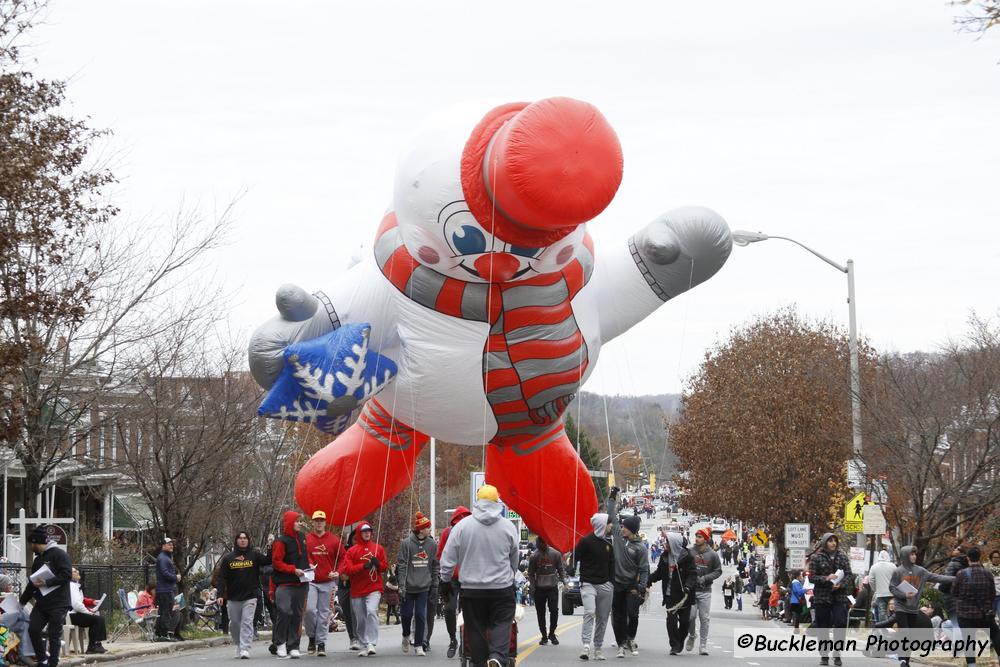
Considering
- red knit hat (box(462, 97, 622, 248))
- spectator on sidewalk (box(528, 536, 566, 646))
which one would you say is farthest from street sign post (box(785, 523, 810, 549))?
red knit hat (box(462, 97, 622, 248))

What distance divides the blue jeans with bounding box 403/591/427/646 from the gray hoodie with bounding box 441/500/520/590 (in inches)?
180

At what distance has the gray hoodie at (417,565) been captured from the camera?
1474cm

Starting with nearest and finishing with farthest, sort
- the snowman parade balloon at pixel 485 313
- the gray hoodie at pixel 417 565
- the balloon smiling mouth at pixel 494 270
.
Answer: the snowman parade balloon at pixel 485 313, the balloon smiling mouth at pixel 494 270, the gray hoodie at pixel 417 565

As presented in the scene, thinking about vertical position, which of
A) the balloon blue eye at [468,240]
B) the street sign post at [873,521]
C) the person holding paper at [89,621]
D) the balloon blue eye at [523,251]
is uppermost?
the balloon blue eye at [468,240]

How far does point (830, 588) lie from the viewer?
1402 cm

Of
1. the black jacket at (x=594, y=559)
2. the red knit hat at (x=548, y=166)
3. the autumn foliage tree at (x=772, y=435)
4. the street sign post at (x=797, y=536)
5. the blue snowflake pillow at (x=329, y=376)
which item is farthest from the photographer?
the autumn foliage tree at (x=772, y=435)

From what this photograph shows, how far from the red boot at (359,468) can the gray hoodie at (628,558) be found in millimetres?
2513

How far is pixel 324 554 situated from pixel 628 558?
350 centimetres

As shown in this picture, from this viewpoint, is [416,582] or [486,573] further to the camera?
[416,582]

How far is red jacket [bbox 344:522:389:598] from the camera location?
47.6 feet

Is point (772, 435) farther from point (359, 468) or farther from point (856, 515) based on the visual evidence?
point (359, 468)

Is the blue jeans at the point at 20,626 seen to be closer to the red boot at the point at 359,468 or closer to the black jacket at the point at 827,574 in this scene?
the red boot at the point at 359,468

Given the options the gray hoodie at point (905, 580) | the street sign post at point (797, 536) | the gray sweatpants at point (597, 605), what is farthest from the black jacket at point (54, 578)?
the street sign post at point (797, 536)

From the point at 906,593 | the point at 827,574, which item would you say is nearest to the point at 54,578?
the point at 827,574
